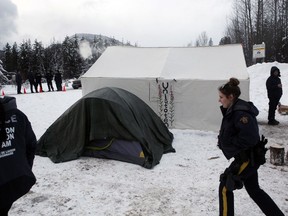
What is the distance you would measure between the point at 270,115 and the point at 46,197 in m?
7.53

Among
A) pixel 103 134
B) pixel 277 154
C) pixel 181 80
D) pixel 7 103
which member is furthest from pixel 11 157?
pixel 181 80

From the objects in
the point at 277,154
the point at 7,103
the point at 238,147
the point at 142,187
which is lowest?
the point at 142,187

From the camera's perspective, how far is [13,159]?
2.37 m

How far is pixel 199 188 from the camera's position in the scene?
4.91 m

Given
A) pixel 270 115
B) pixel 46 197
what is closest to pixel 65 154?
pixel 46 197

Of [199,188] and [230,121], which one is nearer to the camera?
[230,121]

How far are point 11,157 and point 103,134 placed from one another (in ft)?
13.0

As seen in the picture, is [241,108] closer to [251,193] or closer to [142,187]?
[251,193]

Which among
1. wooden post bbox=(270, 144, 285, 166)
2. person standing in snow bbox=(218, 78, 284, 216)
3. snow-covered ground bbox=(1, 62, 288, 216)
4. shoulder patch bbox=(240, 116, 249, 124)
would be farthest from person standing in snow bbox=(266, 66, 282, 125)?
shoulder patch bbox=(240, 116, 249, 124)

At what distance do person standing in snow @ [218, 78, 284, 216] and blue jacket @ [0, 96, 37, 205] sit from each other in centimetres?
203

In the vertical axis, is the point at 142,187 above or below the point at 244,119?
below

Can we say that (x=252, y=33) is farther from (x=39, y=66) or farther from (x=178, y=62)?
(x=39, y=66)

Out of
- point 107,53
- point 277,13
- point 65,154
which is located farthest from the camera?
point 277,13

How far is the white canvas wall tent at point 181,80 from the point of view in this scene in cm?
848
